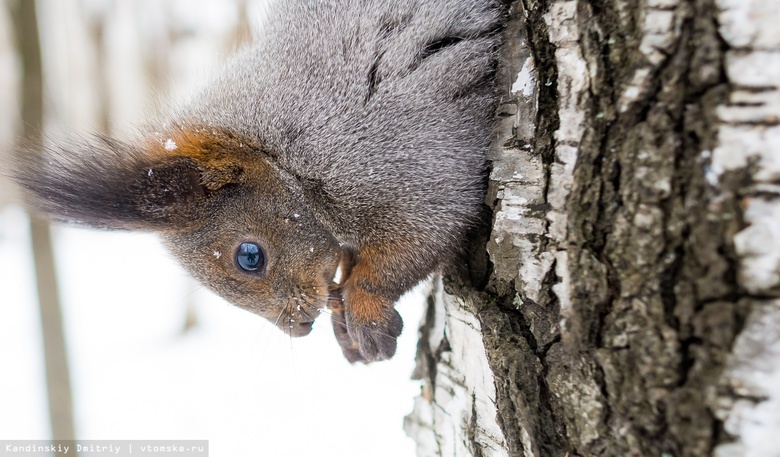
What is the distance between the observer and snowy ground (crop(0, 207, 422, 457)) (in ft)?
10.5

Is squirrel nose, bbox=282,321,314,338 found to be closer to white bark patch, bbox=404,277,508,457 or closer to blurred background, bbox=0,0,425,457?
blurred background, bbox=0,0,425,457

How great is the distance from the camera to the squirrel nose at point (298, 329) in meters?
2.12

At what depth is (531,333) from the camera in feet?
4.40

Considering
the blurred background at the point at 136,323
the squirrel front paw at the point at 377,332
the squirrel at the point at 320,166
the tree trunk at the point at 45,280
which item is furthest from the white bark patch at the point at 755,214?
the tree trunk at the point at 45,280

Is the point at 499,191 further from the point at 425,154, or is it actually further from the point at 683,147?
the point at 683,147

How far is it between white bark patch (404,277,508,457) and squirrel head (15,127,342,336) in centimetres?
50

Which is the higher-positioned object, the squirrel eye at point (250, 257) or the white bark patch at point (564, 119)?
the white bark patch at point (564, 119)

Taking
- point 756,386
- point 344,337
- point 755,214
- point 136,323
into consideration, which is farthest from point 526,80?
point 136,323

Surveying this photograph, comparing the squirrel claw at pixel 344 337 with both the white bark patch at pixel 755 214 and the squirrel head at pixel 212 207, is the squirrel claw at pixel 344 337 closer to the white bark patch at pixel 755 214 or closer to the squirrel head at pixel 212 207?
the squirrel head at pixel 212 207

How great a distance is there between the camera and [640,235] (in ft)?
3.49

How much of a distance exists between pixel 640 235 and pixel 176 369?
4552mm

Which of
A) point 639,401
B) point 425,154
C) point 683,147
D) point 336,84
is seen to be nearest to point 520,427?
point 639,401

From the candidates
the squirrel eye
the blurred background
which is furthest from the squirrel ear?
the squirrel eye

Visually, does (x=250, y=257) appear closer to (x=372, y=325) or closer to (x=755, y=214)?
(x=372, y=325)
